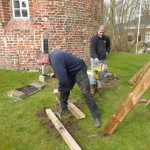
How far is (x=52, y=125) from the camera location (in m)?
3.70

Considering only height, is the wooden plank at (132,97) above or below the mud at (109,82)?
above

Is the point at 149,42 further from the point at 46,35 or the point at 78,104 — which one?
the point at 78,104

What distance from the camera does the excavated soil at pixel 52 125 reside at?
11.5 feet

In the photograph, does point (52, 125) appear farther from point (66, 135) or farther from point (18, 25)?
point (18, 25)

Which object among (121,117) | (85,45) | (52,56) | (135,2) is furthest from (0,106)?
(135,2)

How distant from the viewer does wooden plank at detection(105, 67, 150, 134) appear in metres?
2.70

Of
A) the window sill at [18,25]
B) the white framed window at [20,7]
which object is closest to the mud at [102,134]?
the window sill at [18,25]

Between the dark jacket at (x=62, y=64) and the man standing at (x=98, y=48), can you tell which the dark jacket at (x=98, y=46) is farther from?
the dark jacket at (x=62, y=64)

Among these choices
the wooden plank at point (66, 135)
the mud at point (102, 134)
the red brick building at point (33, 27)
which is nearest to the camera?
the wooden plank at point (66, 135)

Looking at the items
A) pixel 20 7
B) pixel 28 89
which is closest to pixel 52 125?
pixel 28 89

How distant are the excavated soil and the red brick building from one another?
14.8 ft

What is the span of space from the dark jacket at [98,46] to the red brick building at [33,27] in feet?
11.6

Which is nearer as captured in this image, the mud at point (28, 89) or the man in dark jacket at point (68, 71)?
the man in dark jacket at point (68, 71)

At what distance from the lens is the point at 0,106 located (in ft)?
15.5
